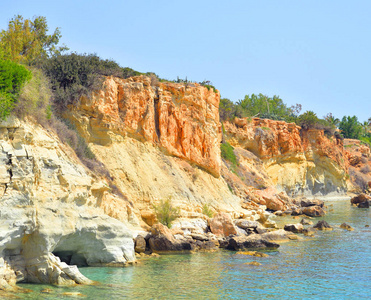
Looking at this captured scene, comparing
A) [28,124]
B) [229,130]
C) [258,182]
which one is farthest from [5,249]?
[229,130]

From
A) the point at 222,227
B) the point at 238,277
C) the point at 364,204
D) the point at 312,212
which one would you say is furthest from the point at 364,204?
the point at 238,277

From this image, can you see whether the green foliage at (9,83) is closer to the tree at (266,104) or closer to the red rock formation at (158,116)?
the red rock formation at (158,116)

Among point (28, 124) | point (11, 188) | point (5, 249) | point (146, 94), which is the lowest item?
point (5, 249)

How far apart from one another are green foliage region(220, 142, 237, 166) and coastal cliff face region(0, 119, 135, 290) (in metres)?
30.5

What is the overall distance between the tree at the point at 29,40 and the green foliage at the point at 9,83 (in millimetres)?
9811

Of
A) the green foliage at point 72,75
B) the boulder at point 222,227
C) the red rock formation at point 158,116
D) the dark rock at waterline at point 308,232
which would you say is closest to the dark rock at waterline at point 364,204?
the dark rock at waterline at point 308,232

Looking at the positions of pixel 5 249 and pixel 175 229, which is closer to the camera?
pixel 5 249

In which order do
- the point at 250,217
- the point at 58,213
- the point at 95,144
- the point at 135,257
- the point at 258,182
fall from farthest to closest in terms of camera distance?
1. the point at 258,182
2. the point at 250,217
3. the point at 95,144
4. the point at 135,257
5. the point at 58,213

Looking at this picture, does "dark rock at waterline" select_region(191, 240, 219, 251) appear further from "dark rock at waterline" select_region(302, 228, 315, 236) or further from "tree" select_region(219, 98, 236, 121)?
"tree" select_region(219, 98, 236, 121)

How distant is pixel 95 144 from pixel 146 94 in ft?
19.1

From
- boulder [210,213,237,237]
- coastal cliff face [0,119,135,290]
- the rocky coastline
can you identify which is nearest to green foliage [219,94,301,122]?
the rocky coastline

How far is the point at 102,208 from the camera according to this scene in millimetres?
19781

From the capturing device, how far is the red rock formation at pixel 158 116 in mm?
Answer: 25328

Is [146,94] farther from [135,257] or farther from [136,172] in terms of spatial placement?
[135,257]
